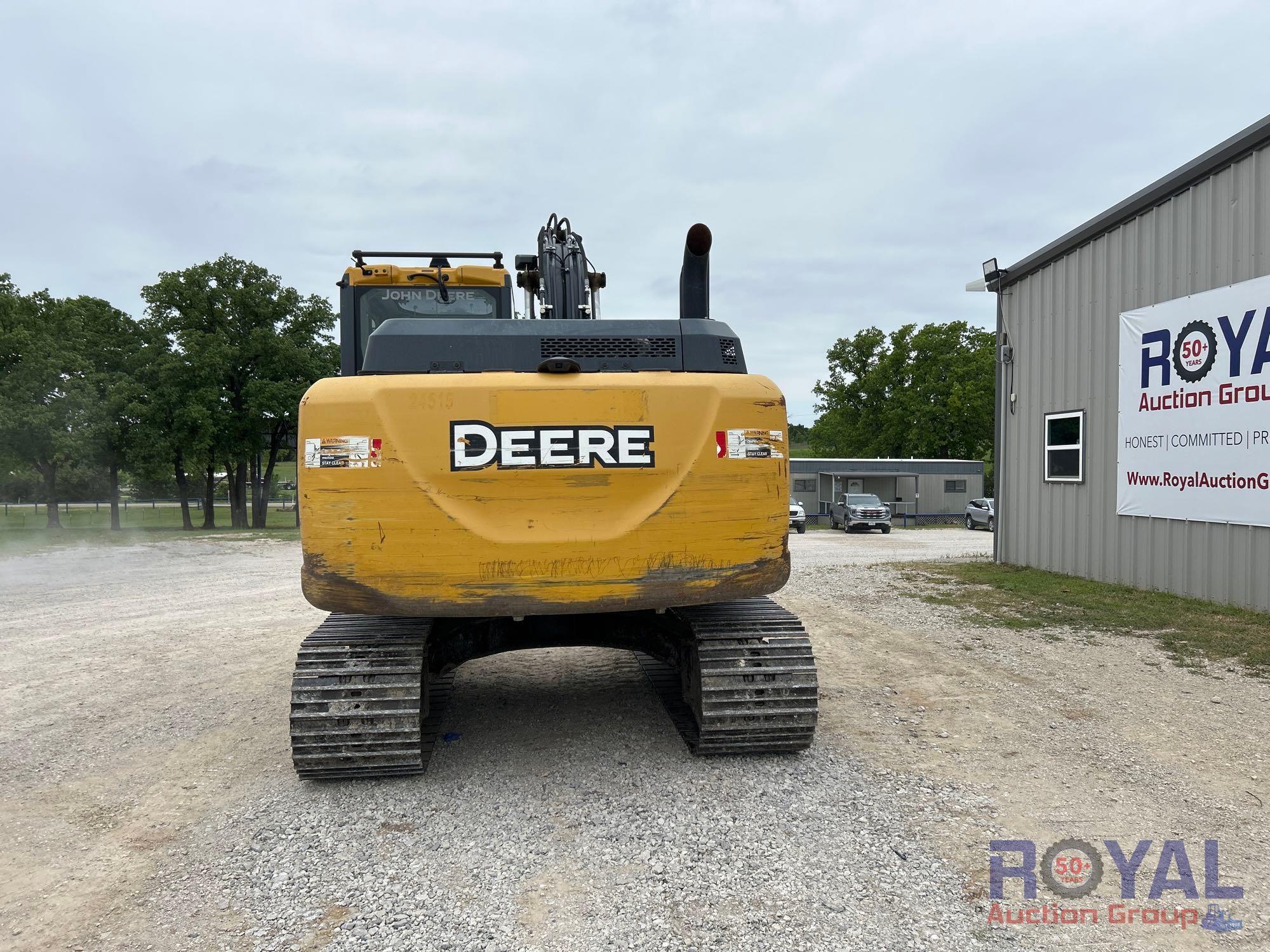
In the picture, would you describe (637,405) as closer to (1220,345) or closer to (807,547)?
(1220,345)

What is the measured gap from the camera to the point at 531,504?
3.71 metres

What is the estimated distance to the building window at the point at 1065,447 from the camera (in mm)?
11664

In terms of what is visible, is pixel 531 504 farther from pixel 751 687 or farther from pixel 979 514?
pixel 979 514

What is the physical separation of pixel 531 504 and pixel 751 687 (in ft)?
5.20

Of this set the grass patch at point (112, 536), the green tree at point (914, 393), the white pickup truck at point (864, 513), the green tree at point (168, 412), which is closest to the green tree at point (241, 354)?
the green tree at point (168, 412)

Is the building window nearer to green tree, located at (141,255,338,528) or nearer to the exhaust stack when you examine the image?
the exhaust stack

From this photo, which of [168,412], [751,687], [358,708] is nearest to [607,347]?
[751,687]

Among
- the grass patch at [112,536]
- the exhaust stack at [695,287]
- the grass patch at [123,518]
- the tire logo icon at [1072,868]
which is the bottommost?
the grass patch at [123,518]

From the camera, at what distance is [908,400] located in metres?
48.4

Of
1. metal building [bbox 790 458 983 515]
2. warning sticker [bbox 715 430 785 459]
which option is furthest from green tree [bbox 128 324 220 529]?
warning sticker [bbox 715 430 785 459]

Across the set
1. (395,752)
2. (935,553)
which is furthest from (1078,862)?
(935,553)

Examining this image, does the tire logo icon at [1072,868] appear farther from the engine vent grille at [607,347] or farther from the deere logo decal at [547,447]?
the engine vent grille at [607,347]

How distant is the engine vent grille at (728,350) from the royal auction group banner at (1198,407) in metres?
7.69

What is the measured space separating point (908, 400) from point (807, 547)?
31.7 m
